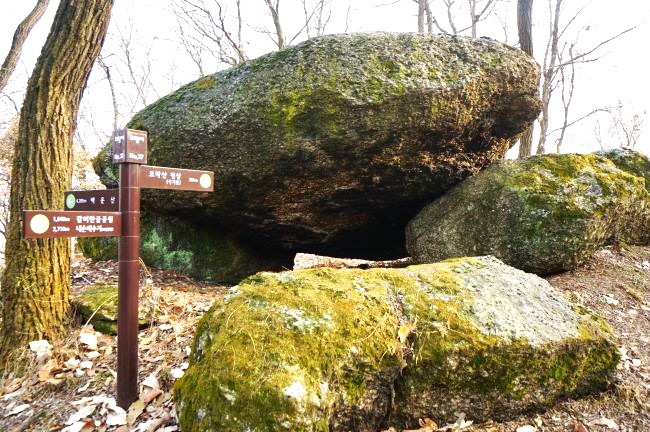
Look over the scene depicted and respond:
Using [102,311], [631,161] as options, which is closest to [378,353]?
[102,311]

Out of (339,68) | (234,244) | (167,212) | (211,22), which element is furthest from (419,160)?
(211,22)

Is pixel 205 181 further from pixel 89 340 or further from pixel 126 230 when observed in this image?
pixel 89 340

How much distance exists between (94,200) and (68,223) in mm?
468

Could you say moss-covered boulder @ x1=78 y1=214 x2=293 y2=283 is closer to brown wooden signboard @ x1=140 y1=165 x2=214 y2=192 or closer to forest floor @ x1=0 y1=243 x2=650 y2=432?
forest floor @ x1=0 y1=243 x2=650 y2=432

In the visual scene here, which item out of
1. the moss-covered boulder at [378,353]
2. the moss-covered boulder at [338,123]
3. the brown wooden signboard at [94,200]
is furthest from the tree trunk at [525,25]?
the brown wooden signboard at [94,200]

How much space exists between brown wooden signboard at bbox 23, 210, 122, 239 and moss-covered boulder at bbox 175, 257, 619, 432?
1003 millimetres

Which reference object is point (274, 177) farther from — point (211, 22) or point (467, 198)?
point (211, 22)

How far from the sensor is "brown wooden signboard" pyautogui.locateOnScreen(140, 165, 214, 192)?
3.21 meters

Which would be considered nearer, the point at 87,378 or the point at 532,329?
the point at 532,329

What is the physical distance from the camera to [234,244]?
6.97 metres

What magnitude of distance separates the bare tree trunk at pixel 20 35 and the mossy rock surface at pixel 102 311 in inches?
289

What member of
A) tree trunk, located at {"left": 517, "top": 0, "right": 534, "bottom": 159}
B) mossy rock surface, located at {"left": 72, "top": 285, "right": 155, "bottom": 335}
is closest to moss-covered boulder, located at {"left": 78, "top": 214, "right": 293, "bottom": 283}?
mossy rock surface, located at {"left": 72, "top": 285, "right": 155, "bottom": 335}

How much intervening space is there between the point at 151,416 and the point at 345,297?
5.29ft

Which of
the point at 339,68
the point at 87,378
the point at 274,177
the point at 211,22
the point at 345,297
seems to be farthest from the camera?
the point at 211,22
